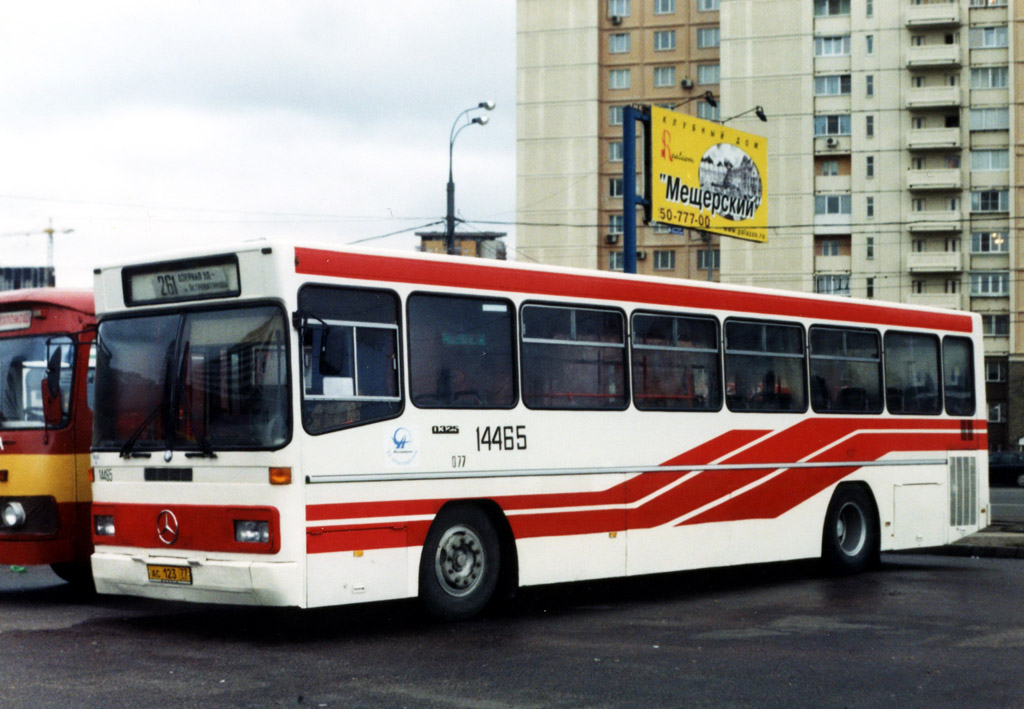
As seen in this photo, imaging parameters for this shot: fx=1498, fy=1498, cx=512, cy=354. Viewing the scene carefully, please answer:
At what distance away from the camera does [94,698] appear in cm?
828

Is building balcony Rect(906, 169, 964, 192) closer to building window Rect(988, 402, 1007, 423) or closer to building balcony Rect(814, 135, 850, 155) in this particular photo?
building balcony Rect(814, 135, 850, 155)

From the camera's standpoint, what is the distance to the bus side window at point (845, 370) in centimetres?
1574

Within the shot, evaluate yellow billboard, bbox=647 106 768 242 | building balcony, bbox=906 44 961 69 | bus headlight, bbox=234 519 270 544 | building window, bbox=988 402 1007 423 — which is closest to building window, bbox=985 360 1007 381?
building window, bbox=988 402 1007 423

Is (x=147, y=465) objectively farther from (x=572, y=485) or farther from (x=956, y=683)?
(x=956, y=683)

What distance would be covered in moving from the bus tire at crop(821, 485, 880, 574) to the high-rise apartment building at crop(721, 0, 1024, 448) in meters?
60.4

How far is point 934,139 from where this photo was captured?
3034 inches

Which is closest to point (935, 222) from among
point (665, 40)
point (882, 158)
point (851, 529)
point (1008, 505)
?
point (882, 158)

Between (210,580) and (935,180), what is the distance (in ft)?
Result: 233

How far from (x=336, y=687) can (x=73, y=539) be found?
530 cm

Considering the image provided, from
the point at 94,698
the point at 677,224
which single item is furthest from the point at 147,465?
the point at 677,224

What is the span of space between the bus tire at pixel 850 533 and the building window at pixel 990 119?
65130mm

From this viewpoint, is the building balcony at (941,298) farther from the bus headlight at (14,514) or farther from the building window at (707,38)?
the bus headlight at (14,514)

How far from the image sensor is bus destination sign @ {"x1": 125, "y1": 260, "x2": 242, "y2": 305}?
36.1ft

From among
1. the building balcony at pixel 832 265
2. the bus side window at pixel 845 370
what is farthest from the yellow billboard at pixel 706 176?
the building balcony at pixel 832 265
